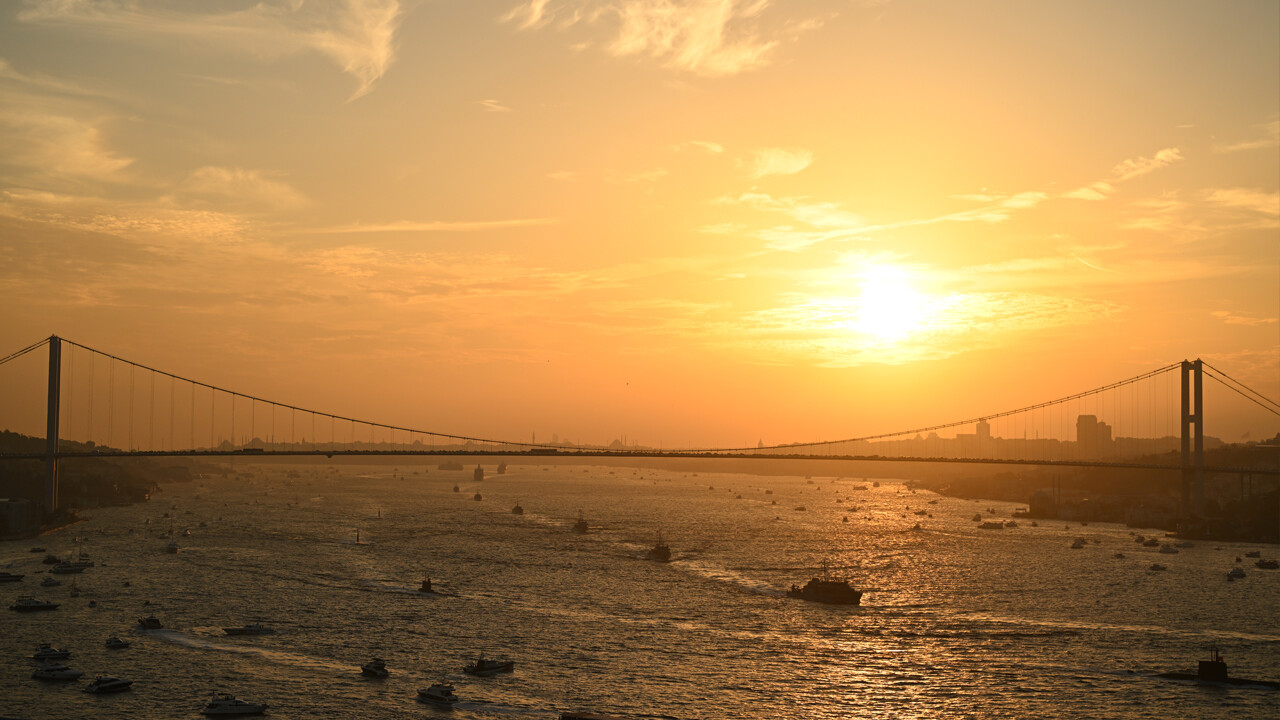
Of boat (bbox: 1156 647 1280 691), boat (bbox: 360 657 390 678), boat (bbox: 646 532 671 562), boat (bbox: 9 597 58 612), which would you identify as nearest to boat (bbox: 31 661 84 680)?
boat (bbox: 360 657 390 678)

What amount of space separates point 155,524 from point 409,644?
105335 millimetres

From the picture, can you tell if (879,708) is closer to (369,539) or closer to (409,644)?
(409,644)

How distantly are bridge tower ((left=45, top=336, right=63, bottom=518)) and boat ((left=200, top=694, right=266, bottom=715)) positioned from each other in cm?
10764

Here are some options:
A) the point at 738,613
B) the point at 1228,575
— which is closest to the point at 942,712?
the point at 738,613

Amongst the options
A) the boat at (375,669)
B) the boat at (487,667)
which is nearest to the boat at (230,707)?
the boat at (375,669)

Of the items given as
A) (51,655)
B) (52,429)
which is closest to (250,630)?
(51,655)

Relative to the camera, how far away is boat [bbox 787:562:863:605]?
79688 mm

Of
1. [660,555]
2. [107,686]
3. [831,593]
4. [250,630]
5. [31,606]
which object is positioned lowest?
[660,555]

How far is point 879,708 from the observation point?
4862cm

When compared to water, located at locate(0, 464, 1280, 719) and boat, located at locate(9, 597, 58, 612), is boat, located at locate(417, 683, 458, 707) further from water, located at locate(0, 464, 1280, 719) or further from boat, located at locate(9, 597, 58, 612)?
boat, located at locate(9, 597, 58, 612)

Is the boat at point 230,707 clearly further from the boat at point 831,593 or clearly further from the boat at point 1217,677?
the boat at point 1217,677

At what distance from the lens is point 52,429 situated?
13762 cm

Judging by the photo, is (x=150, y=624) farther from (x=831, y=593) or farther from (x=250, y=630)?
(x=831, y=593)

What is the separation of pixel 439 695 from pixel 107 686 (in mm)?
18200
